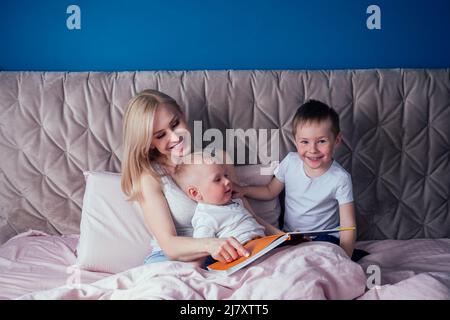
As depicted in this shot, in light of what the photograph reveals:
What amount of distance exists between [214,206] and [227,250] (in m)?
0.20

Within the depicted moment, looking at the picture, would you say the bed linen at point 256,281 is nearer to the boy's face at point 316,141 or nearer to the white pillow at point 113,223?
the white pillow at point 113,223

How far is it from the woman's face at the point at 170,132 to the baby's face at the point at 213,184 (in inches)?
4.5

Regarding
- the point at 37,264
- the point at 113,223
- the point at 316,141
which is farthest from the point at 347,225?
the point at 37,264

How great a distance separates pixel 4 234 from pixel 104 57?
807 millimetres

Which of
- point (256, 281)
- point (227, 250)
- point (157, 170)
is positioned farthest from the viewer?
point (157, 170)

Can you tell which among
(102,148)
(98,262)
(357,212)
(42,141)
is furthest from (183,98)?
(357,212)

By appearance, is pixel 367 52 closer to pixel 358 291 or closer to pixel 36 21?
pixel 358 291

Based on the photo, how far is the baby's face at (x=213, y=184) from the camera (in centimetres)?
155

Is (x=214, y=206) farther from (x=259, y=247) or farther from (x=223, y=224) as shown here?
(x=259, y=247)

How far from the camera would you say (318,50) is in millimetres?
2051

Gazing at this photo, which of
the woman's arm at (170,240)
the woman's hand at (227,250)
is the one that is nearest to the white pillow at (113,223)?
the woman's arm at (170,240)

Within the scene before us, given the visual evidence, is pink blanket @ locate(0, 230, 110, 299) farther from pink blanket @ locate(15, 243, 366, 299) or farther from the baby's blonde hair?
the baby's blonde hair

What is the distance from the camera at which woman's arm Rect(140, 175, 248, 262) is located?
4.65ft

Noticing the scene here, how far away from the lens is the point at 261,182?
1.85 m
